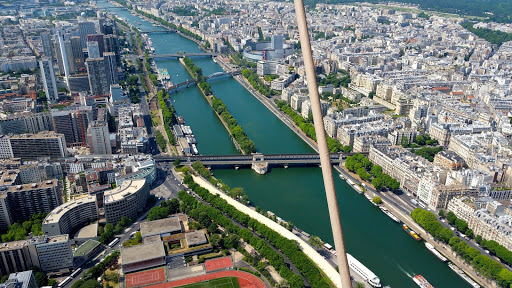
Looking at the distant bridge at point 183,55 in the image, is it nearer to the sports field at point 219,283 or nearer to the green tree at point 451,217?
the green tree at point 451,217

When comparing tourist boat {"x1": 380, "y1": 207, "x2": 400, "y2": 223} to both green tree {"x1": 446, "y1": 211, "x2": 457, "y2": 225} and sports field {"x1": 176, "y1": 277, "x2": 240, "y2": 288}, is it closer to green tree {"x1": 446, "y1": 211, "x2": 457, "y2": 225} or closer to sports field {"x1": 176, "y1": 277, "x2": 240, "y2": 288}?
green tree {"x1": 446, "y1": 211, "x2": 457, "y2": 225}

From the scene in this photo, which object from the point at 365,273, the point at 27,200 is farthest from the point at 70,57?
the point at 365,273

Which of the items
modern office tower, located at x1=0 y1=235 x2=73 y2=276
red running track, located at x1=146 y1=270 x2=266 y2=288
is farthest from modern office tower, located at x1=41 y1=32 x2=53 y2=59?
red running track, located at x1=146 y1=270 x2=266 y2=288

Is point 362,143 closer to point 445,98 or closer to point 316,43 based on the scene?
point 445,98

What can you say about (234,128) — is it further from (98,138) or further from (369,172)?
(369,172)

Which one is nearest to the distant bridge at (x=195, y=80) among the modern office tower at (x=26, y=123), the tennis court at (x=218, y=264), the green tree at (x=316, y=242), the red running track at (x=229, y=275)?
the modern office tower at (x=26, y=123)
